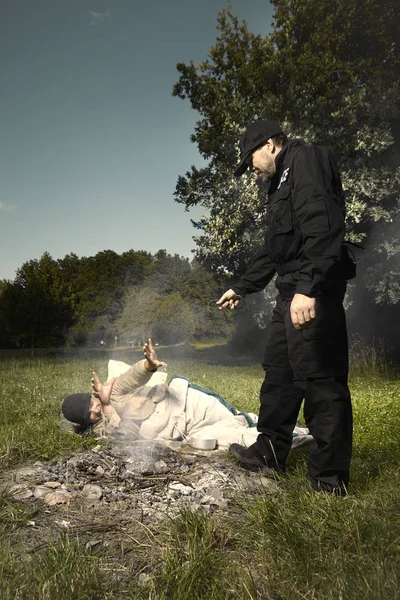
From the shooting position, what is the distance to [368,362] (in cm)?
985

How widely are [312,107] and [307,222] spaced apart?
29.8ft

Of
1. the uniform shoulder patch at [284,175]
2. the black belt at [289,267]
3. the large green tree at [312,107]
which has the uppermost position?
the large green tree at [312,107]

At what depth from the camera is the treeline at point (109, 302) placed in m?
15.8

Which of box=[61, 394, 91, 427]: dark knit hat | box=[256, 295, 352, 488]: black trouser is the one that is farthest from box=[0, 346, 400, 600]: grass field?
box=[61, 394, 91, 427]: dark knit hat

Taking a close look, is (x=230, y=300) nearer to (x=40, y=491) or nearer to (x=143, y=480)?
(x=143, y=480)

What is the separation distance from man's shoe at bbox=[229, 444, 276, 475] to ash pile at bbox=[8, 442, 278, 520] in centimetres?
5

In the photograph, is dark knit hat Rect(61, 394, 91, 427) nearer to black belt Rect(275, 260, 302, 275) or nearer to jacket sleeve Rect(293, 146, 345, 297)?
black belt Rect(275, 260, 302, 275)

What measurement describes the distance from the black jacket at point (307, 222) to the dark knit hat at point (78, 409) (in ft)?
7.29

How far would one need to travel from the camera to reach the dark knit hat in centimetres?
411

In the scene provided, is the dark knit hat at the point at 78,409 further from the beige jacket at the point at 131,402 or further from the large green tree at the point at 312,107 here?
the large green tree at the point at 312,107

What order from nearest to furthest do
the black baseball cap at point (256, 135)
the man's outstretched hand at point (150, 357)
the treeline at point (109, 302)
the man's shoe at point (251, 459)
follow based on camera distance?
1. the black baseball cap at point (256, 135)
2. the man's shoe at point (251, 459)
3. the man's outstretched hand at point (150, 357)
4. the treeline at point (109, 302)

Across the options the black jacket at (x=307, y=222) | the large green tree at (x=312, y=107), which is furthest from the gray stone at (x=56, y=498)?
the large green tree at (x=312, y=107)

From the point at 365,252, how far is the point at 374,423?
7011mm

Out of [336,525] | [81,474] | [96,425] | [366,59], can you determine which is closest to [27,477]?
[81,474]
